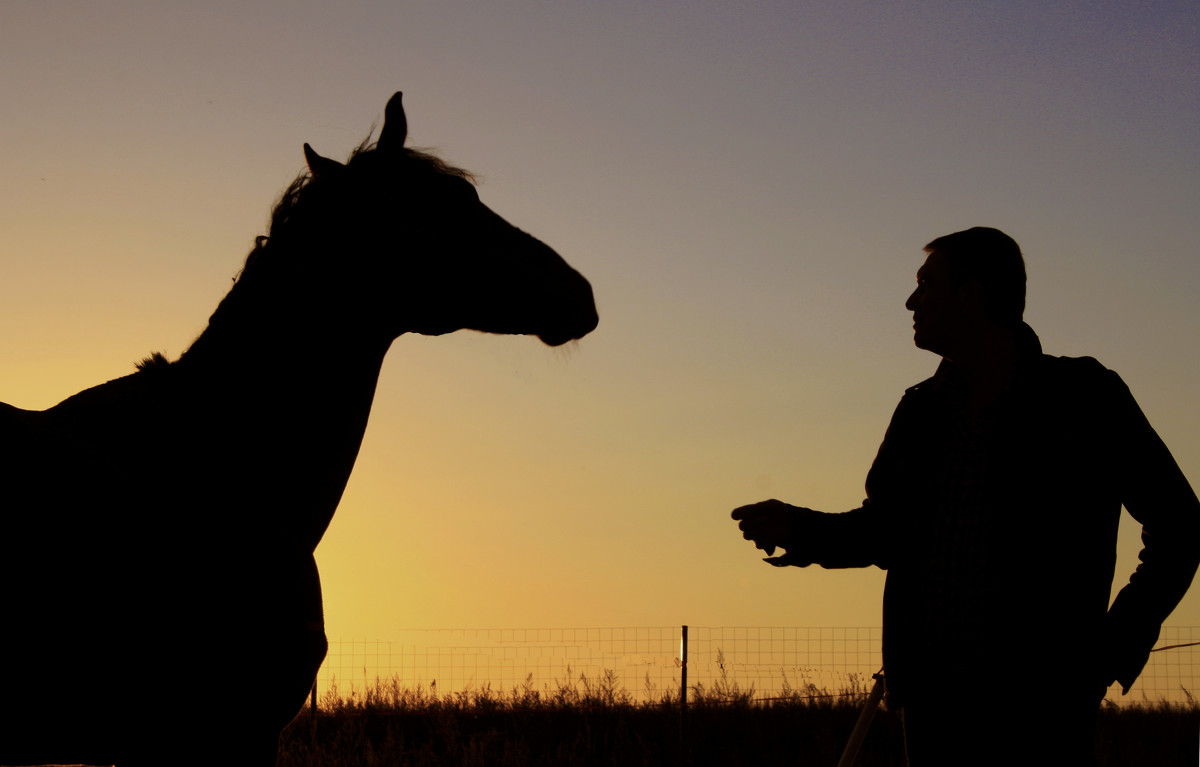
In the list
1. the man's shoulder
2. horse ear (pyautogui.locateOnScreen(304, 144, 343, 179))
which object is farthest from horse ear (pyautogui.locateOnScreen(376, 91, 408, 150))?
the man's shoulder

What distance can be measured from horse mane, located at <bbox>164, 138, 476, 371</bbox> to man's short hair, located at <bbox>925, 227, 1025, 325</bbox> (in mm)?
1567

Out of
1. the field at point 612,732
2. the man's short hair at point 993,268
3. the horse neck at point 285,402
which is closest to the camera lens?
the man's short hair at point 993,268

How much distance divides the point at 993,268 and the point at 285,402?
1.91 meters

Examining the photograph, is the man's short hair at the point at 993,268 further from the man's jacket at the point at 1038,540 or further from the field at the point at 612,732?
the field at the point at 612,732

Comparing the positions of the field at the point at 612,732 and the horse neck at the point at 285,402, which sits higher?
the horse neck at the point at 285,402

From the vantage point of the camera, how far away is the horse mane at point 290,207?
3.03 metres

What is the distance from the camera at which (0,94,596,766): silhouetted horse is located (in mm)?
2484

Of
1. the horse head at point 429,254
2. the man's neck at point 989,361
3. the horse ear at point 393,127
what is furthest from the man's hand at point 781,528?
the horse ear at point 393,127

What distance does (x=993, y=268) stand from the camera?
266cm

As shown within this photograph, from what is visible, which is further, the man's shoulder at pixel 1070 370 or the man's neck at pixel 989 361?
the man's neck at pixel 989 361

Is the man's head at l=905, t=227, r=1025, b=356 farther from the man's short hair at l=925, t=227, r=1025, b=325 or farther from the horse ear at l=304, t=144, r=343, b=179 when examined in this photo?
the horse ear at l=304, t=144, r=343, b=179

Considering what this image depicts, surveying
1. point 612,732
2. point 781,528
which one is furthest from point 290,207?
point 612,732

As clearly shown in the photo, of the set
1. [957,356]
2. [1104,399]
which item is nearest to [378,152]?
[957,356]

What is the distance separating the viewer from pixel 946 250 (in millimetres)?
2746
